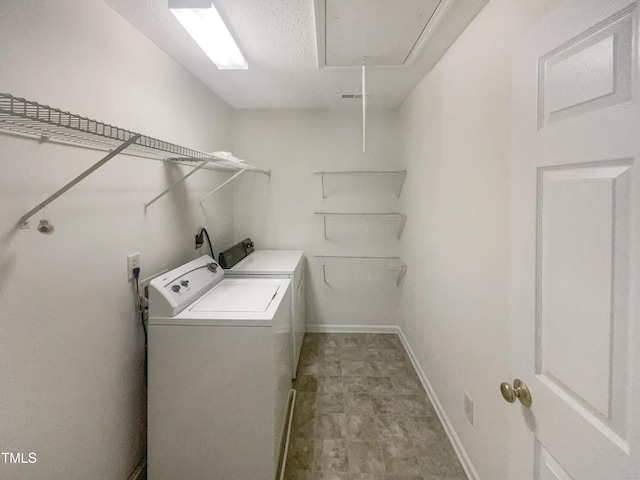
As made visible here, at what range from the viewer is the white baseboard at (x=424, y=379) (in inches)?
67.3

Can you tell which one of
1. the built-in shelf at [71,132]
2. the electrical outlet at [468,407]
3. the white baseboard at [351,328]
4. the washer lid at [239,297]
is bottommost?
the white baseboard at [351,328]

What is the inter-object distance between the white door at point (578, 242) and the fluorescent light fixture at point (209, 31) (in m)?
1.40

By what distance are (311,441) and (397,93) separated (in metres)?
2.93

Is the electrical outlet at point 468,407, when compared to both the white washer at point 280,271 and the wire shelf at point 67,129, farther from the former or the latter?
the wire shelf at point 67,129

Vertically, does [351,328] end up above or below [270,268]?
below

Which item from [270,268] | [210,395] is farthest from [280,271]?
[210,395]

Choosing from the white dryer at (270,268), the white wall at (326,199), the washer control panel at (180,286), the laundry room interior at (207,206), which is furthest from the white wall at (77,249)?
the white wall at (326,199)

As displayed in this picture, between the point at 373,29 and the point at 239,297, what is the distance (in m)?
1.73

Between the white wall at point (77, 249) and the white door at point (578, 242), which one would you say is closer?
the white door at point (578, 242)

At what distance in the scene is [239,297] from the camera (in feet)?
6.10

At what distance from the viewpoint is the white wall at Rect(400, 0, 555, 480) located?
134 cm

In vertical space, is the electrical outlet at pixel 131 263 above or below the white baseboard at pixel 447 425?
above

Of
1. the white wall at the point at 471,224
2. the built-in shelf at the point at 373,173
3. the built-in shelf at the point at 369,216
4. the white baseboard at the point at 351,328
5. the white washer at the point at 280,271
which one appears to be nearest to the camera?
the white wall at the point at 471,224

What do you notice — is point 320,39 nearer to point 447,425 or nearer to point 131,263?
point 131,263
